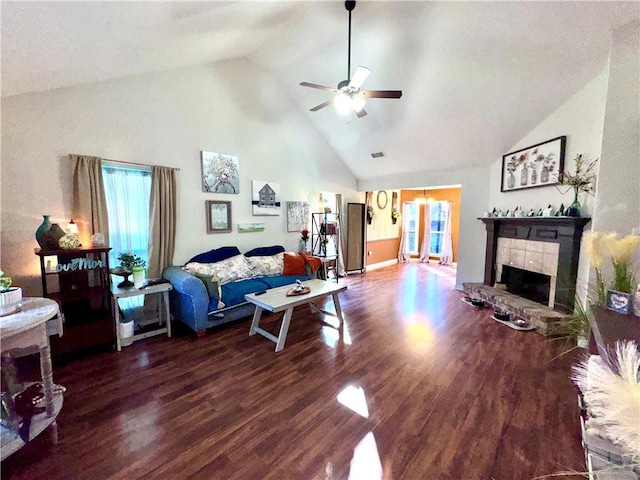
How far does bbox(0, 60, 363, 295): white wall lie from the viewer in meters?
2.53

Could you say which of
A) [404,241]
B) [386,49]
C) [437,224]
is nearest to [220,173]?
[386,49]

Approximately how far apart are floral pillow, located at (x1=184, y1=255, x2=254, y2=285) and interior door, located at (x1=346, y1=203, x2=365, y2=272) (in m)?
3.07

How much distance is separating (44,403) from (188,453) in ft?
3.47

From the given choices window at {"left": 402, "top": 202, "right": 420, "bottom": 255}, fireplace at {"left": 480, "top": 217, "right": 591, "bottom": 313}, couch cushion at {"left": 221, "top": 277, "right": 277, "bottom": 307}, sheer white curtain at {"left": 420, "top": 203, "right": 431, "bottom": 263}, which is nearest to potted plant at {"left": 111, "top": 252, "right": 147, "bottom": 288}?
couch cushion at {"left": 221, "top": 277, "right": 277, "bottom": 307}

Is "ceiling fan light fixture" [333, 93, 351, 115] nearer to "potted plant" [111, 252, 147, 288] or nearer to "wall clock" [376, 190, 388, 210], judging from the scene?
"potted plant" [111, 252, 147, 288]

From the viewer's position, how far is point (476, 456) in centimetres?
158

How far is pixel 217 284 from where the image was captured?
3242mm

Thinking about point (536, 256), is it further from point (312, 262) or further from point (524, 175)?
point (312, 262)

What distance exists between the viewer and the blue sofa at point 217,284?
10.0 ft

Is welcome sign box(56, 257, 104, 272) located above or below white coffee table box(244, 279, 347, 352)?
above

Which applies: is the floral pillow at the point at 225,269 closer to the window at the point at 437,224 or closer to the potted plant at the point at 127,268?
the potted plant at the point at 127,268

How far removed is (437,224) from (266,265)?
6.17 metres

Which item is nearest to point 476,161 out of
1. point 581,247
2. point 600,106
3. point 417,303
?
point 600,106

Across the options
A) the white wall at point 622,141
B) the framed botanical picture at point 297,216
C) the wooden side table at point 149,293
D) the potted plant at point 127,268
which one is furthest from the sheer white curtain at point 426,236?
the potted plant at point 127,268
